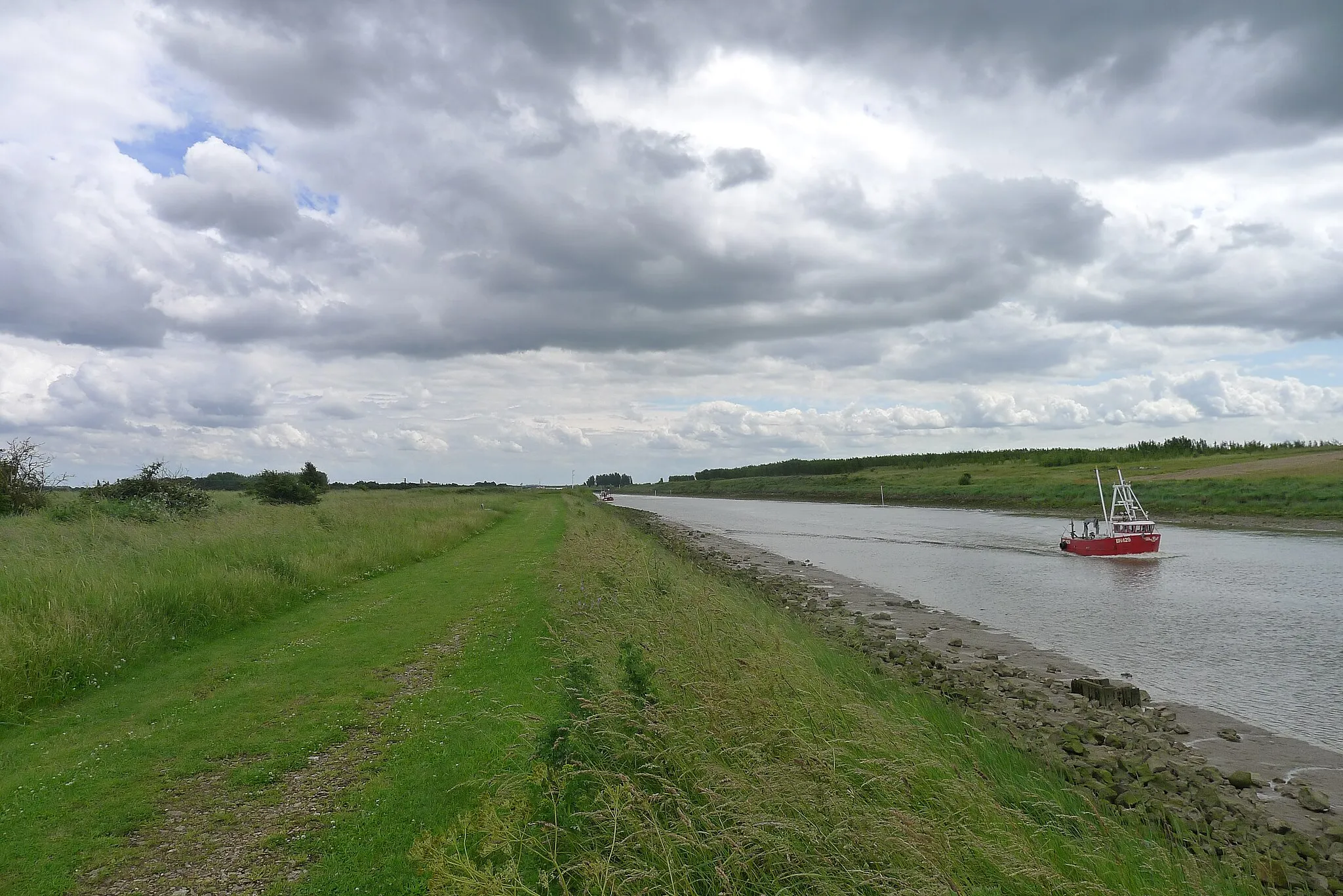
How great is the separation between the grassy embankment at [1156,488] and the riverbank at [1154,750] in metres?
52.5

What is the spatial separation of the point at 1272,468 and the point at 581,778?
3644 inches

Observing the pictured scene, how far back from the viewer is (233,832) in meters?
6.75

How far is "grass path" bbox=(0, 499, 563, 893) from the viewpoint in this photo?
251 inches

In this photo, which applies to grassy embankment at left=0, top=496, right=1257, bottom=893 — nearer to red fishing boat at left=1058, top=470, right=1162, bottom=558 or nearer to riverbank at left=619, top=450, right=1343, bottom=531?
red fishing boat at left=1058, top=470, right=1162, bottom=558

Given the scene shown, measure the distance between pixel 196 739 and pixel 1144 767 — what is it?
12.0m

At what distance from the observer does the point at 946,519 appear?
246ft

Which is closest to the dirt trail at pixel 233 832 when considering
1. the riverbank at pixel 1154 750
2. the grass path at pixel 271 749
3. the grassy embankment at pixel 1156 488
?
the grass path at pixel 271 749

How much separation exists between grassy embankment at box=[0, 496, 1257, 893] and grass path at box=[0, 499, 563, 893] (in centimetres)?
4

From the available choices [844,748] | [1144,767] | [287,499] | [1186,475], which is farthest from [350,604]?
[1186,475]

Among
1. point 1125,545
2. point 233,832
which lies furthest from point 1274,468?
point 233,832

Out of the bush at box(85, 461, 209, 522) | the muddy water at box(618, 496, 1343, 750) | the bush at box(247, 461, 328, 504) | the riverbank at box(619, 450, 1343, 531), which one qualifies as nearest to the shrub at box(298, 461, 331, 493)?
the bush at box(247, 461, 328, 504)

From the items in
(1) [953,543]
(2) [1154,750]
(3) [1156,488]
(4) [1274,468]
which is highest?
(4) [1274,468]

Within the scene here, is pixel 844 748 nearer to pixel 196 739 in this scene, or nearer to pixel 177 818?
pixel 177 818

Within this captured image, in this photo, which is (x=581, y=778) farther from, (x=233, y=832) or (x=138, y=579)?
(x=138, y=579)
